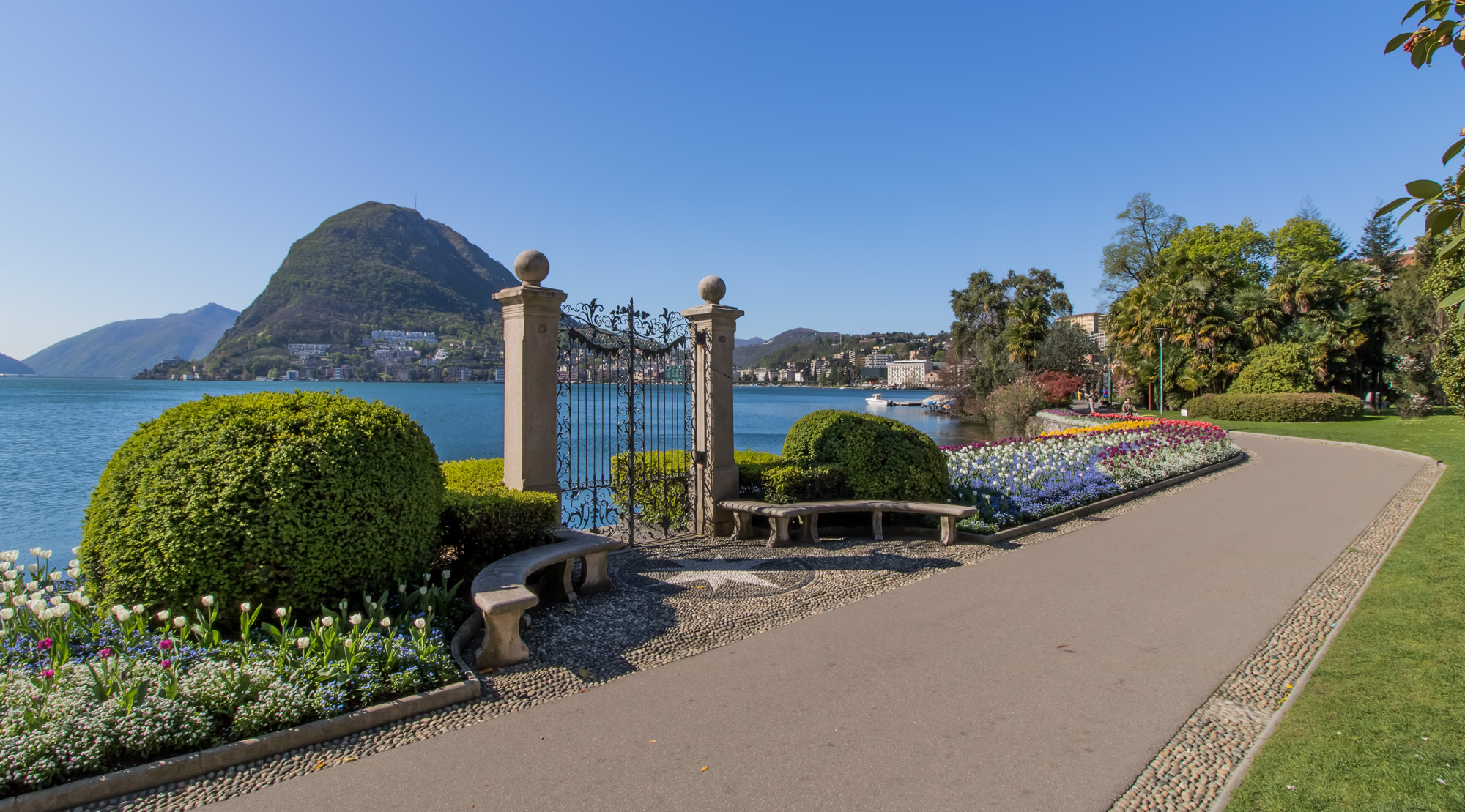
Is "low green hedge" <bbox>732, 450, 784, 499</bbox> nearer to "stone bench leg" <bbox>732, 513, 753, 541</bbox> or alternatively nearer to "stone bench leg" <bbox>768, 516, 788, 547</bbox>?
"stone bench leg" <bbox>732, 513, 753, 541</bbox>

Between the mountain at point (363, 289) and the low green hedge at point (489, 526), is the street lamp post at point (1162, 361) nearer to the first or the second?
the low green hedge at point (489, 526)

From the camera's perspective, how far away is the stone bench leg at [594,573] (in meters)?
6.40

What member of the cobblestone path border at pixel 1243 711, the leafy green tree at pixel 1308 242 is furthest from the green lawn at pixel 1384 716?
the leafy green tree at pixel 1308 242

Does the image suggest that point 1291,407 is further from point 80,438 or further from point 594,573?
point 80,438

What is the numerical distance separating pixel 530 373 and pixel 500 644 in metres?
2.93

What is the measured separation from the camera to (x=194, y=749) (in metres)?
3.50

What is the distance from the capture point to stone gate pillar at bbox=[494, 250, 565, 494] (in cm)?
696

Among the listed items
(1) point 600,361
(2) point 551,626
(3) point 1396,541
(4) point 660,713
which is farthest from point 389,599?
(3) point 1396,541

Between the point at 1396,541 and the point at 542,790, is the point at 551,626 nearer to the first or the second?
the point at 542,790

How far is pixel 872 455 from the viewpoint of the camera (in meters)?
9.20

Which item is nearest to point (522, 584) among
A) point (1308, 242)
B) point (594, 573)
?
point (594, 573)

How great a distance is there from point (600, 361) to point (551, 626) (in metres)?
3.53

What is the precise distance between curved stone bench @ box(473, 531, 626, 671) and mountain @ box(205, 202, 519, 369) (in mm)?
104335

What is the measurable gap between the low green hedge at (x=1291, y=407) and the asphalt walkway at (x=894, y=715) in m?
27.7
